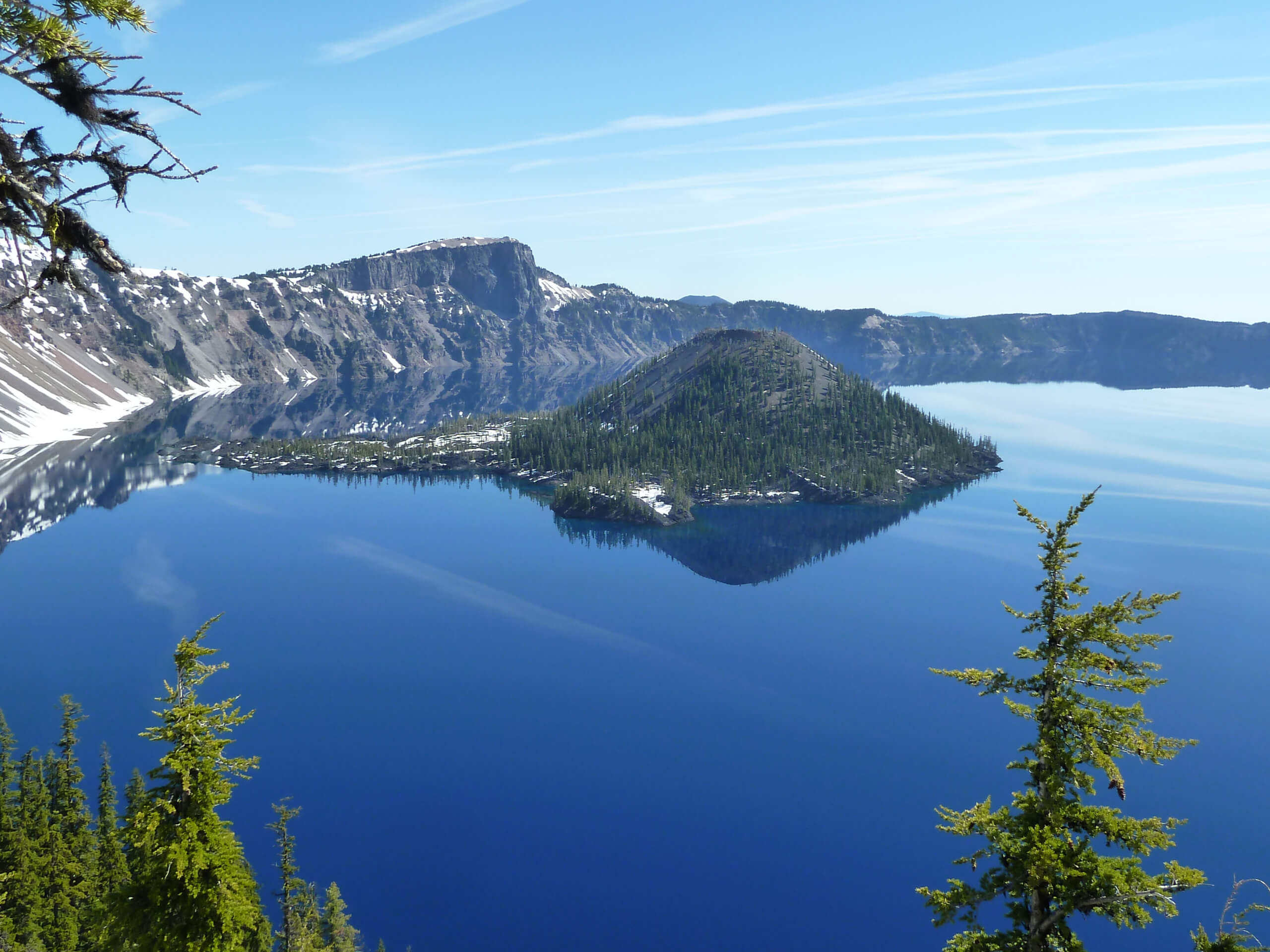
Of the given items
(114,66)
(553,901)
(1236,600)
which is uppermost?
(114,66)

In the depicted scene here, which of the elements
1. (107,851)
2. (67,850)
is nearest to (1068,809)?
(107,851)

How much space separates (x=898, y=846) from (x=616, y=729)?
29469 mm

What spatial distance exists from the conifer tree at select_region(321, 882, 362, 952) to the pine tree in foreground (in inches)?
1451

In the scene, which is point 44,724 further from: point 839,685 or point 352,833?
point 839,685

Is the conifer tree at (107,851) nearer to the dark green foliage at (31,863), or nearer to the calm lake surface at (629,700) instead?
the dark green foliage at (31,863)

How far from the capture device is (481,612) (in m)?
115

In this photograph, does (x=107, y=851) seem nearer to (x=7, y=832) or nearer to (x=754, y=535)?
(x=7, y=832)

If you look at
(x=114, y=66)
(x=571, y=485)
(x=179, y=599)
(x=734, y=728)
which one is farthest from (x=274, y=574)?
(x=114, y=66)

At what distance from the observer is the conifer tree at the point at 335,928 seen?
43188 millimetres

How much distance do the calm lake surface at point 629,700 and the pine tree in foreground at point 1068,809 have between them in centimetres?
4141

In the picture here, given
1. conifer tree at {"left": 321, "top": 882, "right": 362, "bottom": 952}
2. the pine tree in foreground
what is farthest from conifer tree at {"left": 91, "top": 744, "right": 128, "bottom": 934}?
the pine tree in foreground

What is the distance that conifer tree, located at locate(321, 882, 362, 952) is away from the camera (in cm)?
4319

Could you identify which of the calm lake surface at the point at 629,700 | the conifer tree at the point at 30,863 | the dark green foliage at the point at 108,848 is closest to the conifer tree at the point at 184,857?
the dark green foliage at the point at 108,848

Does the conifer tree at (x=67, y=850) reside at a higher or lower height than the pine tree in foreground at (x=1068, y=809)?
lower
